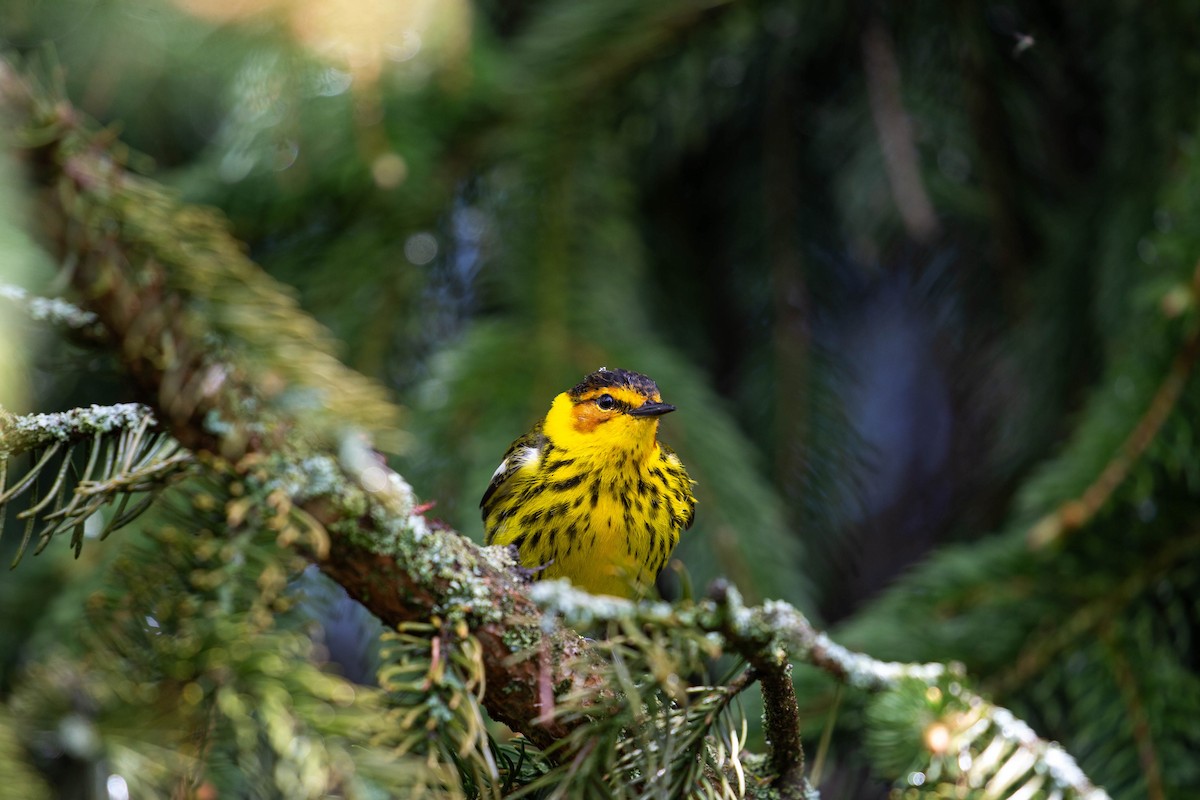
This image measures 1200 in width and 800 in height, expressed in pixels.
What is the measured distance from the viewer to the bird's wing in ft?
8.11

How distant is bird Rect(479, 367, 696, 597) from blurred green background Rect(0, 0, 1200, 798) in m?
0.09

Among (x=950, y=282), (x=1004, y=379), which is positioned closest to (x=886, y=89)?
(x=950, y=282)

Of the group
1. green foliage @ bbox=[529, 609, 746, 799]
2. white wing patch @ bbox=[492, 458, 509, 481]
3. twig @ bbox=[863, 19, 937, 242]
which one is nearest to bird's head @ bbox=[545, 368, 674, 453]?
white wing patch @ bbox=[492, 458, 509, 481]

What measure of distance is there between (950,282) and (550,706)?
2.42 m

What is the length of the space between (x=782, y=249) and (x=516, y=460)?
3.23ft

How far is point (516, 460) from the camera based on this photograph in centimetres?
254

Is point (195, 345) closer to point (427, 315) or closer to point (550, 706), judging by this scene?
point (550, 706)

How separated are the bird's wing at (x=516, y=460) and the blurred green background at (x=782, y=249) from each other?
0.68 feet

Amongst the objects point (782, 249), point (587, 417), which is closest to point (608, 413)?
point (587, 417)

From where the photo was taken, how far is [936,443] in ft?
12.7

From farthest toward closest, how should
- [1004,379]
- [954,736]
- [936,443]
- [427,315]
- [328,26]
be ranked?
[936,443] → [1004,379] → [427,315] → [328,26] → [954,736]

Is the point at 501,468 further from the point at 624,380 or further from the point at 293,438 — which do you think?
the point at 293,438

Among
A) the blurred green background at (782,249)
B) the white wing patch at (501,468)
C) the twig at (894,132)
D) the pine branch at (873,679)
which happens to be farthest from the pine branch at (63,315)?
the twig at (894,132)

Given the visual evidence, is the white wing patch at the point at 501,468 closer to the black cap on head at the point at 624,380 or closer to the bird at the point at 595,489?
the bird at the point at 595,489
